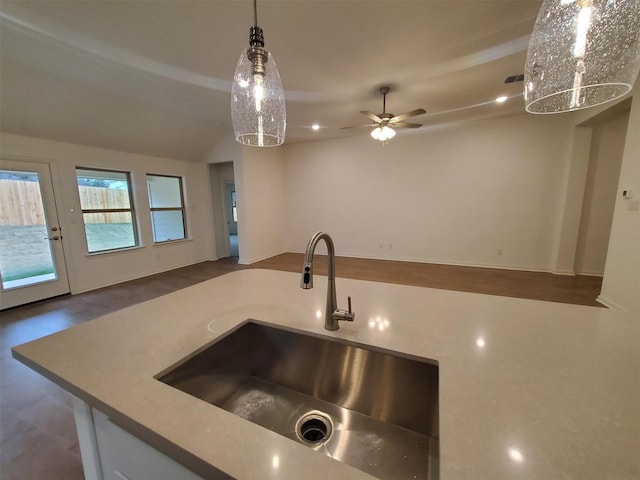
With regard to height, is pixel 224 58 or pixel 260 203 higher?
pixel 224 58

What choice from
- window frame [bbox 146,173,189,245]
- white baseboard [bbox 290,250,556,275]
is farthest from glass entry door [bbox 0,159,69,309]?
white baseboard [bbox 290,250,556,275]

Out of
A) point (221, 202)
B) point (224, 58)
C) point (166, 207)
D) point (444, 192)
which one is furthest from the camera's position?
point (221, 202)

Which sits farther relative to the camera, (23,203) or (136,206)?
(136,206)

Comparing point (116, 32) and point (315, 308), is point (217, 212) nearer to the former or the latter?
point (116, 32)

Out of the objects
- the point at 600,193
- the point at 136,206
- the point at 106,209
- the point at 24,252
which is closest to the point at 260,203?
the point at 136,206

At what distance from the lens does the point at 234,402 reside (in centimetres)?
94

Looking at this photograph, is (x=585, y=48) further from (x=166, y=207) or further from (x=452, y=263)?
(x=166, y=207)

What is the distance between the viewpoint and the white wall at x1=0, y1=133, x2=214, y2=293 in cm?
360

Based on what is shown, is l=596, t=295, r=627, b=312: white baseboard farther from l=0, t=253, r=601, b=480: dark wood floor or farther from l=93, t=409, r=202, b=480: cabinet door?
l=93, t=409, r=202, b=480: cabinet door

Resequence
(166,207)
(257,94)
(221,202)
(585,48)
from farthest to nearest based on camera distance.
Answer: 1. (221,202)
2. (166,207)
3. (257,94)
4. (585,48)

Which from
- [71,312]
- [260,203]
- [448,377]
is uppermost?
[260,203]

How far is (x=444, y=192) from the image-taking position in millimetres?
4984

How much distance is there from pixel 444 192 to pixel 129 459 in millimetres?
5444

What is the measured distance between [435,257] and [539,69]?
187 inches
